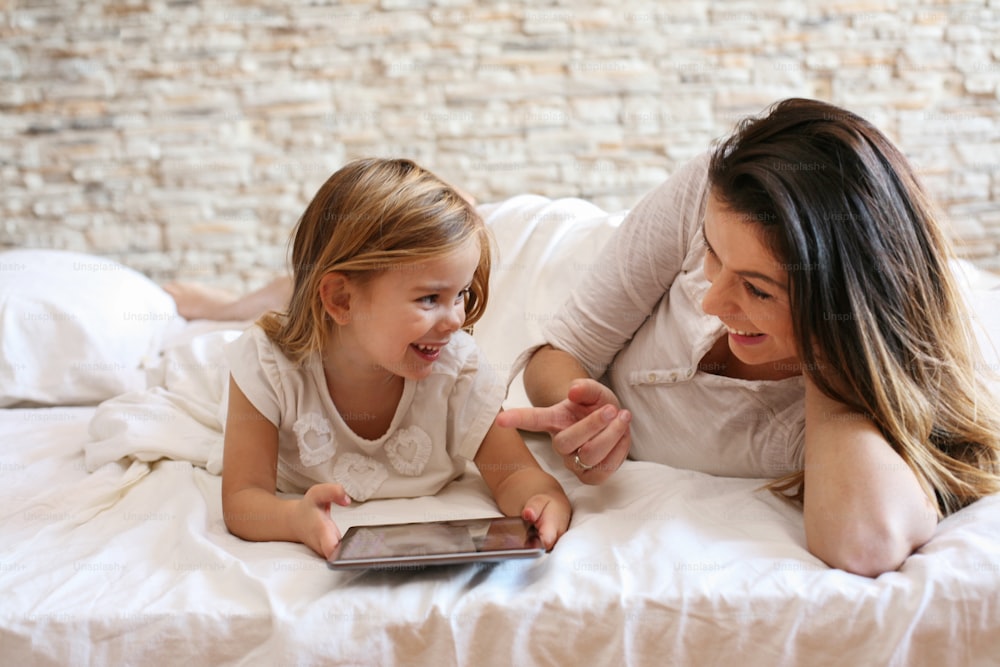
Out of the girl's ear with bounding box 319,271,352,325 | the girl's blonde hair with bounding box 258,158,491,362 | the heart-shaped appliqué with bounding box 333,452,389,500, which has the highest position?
the girl's blonde hair with bounding box 258,158,491,362

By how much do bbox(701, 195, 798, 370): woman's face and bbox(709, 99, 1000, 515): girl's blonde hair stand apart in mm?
15

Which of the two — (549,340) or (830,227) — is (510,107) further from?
(830,227)

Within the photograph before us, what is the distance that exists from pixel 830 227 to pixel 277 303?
1.60m

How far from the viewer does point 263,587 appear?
0.90 m

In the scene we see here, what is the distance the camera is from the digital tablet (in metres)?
0.89

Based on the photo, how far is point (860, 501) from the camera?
0.93 m

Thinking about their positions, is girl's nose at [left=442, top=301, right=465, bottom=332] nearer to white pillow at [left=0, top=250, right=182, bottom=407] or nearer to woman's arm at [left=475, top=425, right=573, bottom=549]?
woman's arm at [left=475, top=425, right=573, bottom=549]

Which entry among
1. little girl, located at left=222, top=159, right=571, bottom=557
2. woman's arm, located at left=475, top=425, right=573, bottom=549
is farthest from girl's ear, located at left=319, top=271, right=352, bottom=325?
woman's arm, located at left=475, top=425, right=573, bottom=549

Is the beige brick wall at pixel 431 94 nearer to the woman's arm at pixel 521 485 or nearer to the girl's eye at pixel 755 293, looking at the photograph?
the woman's arm at pixel 521 485

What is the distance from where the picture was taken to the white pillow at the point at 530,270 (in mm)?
1650

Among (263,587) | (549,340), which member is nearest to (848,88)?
(549,340)

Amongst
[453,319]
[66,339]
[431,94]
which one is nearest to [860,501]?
[453,319]

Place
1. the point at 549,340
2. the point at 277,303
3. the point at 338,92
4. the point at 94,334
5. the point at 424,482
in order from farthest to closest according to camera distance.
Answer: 1. the point at 338,92
2. the point at 277,303
3. the point at 94,334
4. the point at 549,340
5. the point at 424,482

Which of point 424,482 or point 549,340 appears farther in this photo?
point 549,340
